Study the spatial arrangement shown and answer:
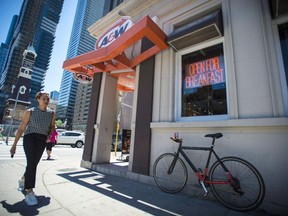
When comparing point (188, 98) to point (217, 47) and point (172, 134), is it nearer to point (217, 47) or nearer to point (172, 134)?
point (172, 134)

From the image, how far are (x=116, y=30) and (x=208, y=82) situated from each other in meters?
3.67

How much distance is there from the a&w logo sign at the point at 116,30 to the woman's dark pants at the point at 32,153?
3957mm

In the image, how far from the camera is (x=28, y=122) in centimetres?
293

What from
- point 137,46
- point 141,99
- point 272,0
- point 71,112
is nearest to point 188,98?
point 141,99

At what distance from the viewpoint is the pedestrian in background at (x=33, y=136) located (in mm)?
2660

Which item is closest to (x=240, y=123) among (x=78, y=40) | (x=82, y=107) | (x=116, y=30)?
(x=116, y=30)

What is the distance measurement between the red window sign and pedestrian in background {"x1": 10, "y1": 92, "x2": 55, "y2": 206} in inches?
134

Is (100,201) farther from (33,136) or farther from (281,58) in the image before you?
(281,58)

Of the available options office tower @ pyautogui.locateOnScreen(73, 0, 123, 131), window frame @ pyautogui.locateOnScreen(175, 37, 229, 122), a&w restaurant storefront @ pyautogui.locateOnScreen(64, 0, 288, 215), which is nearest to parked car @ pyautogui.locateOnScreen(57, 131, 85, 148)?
a&w restaurant storefront @ pyautogui.locateOnScreen(64, 0, 288, 215)

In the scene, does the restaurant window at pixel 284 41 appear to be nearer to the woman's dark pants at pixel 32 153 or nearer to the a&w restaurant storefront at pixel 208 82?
the a&w restaurant storefront at pixel 208 82

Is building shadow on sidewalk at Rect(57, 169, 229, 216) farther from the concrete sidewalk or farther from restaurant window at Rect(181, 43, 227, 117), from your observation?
restaurant window at Rect(181, 43, 227, 117)

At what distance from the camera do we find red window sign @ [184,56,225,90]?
3892 millimetres

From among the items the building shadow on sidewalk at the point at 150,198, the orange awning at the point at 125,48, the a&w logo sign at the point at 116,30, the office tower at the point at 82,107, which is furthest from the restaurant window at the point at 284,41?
the office tower at the point at 82,107

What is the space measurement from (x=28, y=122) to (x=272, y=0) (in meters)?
5.04
